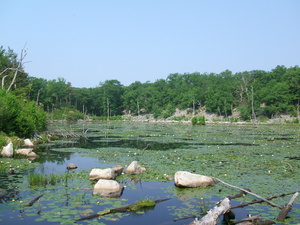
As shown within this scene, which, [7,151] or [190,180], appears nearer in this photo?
[190,180]

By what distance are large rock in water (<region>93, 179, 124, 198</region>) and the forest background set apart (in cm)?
4366

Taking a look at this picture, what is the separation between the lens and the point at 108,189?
11.9m

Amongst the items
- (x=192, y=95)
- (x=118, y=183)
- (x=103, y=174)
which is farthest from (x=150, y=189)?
(x=192, y=95)

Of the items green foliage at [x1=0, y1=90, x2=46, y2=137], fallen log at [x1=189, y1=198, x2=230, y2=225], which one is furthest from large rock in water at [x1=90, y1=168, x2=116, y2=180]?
green foliage at [x1=0, y1=90, x2=46, y2=137]

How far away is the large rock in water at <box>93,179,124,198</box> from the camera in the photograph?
11.6 metres

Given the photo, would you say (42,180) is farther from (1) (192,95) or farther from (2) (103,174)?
(1) (192,95)

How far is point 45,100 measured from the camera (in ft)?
330

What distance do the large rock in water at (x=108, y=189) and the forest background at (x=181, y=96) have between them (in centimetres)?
4366

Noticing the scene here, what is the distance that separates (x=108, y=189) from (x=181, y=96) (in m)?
112

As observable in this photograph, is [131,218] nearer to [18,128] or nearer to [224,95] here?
[18,128]

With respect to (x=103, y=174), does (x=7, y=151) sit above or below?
above

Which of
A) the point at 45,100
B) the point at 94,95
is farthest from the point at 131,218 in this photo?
the point at 94,95

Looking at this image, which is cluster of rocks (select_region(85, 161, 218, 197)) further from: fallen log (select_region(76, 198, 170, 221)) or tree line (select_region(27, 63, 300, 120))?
tree line (select_region(27, 63, 300, 120))

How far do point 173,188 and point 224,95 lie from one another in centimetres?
9717
